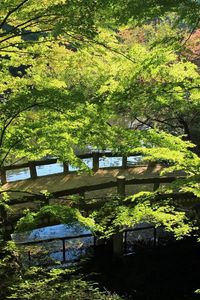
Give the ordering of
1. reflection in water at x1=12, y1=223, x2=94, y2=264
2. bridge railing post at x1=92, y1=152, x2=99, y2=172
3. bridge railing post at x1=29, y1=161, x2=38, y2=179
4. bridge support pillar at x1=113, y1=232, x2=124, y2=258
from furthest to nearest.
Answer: bridge railing post at x1=92, y1=152, x2=99, y2=172 < bridge railing post at x1=29, y1=161, x2=38, y2=179 < reflection in water at x1=12, y1=223, x2=94, y2=264 < bridge support pillar at x1=113, y1=232, x2=124, y2=258

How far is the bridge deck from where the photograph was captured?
1350 centimetres

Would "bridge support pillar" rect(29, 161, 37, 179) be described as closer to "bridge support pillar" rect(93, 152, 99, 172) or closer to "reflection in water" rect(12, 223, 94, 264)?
"reflection in water" rect(12, 223, 94, 264)

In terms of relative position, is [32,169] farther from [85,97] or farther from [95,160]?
[85,97]

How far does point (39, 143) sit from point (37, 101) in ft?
4.42

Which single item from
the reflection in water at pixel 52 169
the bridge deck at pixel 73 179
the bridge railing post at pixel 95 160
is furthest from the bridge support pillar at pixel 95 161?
the reflection in water at pixel 52 169

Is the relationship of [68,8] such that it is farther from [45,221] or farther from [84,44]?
[45,221]

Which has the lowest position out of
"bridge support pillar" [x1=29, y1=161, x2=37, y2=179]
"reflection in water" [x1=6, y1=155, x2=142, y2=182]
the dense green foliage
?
"reflection in water" [x1=6, y1=155, x2=142, y2=182]

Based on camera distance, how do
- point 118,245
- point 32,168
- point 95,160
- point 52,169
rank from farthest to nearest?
point 52,169
point 95,160
point 32,168
point 118,245

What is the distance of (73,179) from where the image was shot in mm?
14555

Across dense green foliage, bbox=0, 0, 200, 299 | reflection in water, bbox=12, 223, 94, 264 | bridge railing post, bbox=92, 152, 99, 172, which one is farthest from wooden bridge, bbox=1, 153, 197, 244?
dense green foliage, bbox=0, 0, 200, 299

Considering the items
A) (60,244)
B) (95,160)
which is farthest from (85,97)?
(95,160)

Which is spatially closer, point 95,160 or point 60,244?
point 60,244

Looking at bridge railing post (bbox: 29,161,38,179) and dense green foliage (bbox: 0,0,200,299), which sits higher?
dense green foliage (bbox: 0,0,200,299)

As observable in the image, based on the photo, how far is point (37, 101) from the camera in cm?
664
